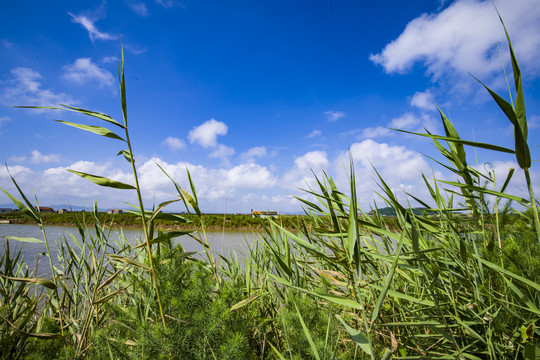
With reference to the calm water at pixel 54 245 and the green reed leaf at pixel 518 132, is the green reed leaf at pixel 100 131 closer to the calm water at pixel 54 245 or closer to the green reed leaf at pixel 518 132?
the calm water at pixel 54 245

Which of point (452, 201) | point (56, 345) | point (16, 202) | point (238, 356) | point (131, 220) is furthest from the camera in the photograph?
point (131, 220)

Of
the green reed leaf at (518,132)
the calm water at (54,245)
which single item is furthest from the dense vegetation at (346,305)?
the calm water at (54,245)

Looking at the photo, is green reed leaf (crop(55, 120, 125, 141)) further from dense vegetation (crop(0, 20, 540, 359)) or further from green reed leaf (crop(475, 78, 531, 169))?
green reed leaf (crop(475, 78, 531, 169))

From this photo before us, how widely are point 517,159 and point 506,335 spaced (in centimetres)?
73

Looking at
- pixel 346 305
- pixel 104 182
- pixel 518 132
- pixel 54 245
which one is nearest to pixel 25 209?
pixel 104 182

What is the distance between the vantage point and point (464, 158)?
124 cm

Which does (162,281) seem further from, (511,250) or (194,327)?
(511,250)

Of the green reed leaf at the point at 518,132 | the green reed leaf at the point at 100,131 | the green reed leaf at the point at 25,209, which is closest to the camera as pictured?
the green reed leaf at the point at 518,132

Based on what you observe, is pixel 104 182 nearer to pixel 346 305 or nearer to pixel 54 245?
Answer: pixel 346 305

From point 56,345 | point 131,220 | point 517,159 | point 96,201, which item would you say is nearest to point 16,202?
point 96,201

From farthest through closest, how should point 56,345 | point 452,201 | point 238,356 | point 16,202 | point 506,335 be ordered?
1. point 452,201
2. point 16,202
3. point 56,345
4. point 506,335
5. point 238,356

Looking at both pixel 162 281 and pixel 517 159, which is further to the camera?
pixel 162 281

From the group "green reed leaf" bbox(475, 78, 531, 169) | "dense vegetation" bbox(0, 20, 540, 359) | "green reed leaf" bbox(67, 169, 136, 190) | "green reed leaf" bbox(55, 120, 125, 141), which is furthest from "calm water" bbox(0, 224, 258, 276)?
"green reed leaf" bbox(475, 78, 531, 169)

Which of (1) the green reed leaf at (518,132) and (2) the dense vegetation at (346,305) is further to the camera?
(2) the dense vegetation at (346,305)
